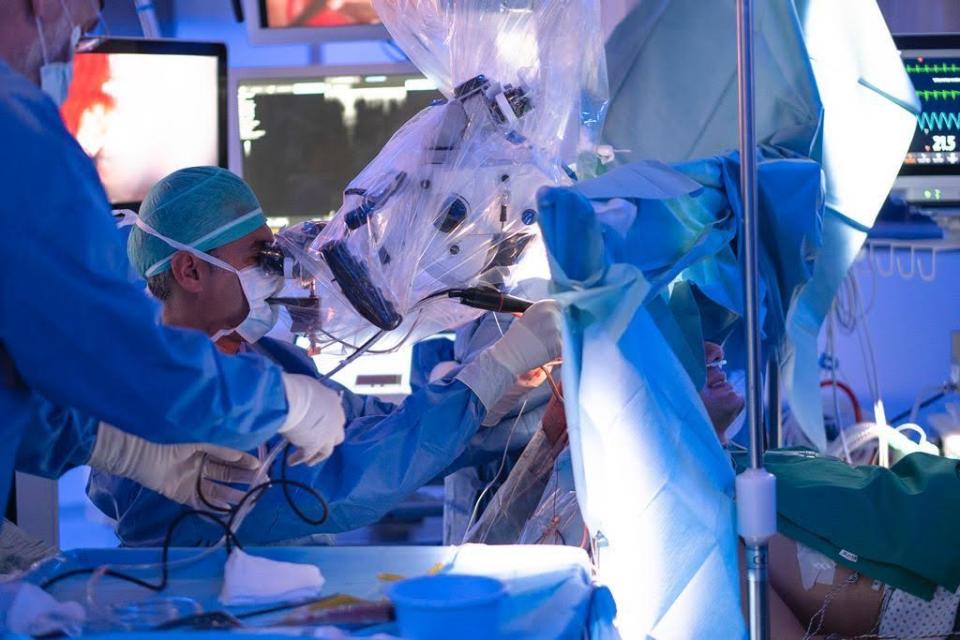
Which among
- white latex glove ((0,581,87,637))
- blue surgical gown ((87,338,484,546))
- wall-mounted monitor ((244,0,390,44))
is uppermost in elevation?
wall-mounted monitor ((244,0,390,44))

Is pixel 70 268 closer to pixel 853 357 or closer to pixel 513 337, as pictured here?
pixel 513 337

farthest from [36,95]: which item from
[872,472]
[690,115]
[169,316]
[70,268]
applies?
[872,472]

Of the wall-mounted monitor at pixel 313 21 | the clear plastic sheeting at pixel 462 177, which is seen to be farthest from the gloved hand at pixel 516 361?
the wall-mounted monitor at pixel 313 21

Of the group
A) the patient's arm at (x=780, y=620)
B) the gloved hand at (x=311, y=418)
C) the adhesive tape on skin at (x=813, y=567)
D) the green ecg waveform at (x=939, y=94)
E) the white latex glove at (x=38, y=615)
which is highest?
the green ecg waveform at (x=939, y=94)

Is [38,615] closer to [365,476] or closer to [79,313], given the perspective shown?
[79,313]

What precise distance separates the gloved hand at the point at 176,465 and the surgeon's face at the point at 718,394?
0.82 m

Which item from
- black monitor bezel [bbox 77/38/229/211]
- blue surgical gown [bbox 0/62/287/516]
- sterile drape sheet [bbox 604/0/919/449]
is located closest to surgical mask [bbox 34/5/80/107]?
blue surgical gown [bbox 0/62/287/516]

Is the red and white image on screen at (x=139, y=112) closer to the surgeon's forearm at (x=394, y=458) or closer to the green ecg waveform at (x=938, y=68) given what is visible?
the surgeon's forearm at (x=394, y=458)

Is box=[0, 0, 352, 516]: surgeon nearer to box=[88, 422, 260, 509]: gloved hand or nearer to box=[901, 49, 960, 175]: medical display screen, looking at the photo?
box=[88, 422, 260, 509]: gloved hand

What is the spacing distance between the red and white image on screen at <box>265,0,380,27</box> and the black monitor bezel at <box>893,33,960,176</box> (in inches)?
71.3

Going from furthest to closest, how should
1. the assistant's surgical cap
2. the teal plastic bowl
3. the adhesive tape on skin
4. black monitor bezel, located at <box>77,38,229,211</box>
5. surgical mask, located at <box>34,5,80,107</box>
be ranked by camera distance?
black monitor bezel, located at <box>77,38,229,211</box> → the assistant's surgical cap → the adhesive tape on skin → surgical mask, located at <box>34,5,80,107</box> → the teal plastic bowl

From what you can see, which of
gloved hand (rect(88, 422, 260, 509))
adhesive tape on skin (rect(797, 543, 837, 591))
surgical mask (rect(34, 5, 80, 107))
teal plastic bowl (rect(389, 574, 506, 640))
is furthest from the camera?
adhesive tape on skin (rect(797, 543, 837, 591))

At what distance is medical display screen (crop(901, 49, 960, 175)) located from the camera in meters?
3.85

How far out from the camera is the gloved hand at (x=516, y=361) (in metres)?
1.89
